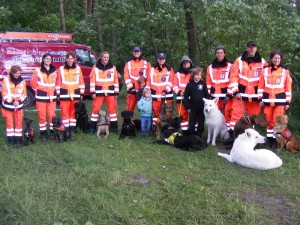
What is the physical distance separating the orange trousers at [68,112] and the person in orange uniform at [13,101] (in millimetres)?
963

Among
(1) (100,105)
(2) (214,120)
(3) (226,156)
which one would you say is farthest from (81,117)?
(3) (226,156)

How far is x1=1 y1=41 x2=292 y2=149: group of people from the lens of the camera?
7.50 metres

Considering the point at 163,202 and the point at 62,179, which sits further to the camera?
the point at 62,179

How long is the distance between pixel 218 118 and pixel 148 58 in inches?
268

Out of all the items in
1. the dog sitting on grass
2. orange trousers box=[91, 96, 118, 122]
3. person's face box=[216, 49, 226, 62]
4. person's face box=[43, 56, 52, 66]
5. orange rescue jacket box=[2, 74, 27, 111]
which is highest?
person's face box=[216, 49, 226, 62]

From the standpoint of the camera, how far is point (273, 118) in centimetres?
751

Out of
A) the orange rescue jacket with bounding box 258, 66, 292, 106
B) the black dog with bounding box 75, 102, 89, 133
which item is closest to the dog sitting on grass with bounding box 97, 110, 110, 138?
the black dog with bounding box 75, 102, 89, 133

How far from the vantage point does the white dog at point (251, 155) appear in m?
6.28

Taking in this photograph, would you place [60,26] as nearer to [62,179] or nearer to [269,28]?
[269,28]

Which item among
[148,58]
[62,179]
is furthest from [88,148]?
[148,58]

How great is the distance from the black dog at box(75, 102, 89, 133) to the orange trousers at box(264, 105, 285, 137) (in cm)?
435

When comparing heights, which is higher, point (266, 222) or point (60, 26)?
point (60, 26)

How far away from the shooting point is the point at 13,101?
7.99 metres

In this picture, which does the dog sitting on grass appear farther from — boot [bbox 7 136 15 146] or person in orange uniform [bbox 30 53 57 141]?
boot [bbox 7 136 15 146]
